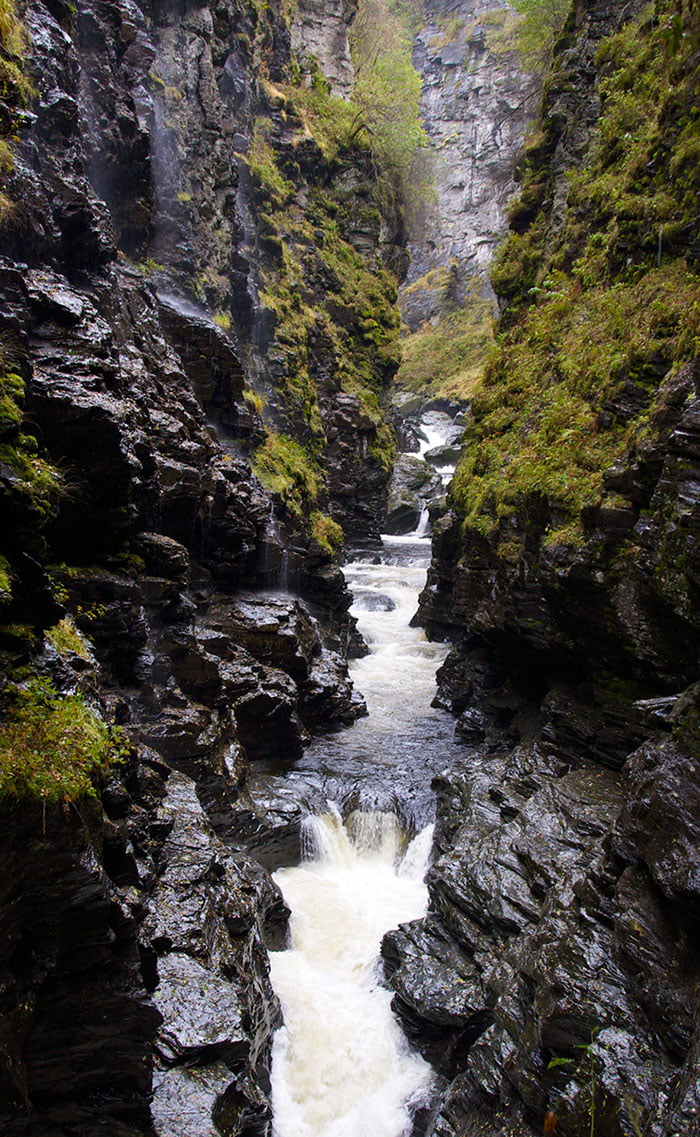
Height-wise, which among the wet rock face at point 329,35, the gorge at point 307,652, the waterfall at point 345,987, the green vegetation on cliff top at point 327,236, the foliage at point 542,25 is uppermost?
the wet rock face at point 329,35

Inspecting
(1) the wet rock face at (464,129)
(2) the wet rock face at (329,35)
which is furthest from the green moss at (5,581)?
(1) the wet rock face at (464,129)

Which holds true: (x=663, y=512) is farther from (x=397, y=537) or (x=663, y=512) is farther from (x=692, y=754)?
(x=397, y=537)

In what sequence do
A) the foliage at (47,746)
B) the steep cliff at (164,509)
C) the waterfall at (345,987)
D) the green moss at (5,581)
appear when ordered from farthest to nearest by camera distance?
the waterfall at (345,987), the steep cliff at (164,509), the green moss at (5,581), the foliage at (47,746)

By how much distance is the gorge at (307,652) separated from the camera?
480 cm

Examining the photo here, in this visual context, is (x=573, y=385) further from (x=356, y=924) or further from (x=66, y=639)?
(x=356, y=924)

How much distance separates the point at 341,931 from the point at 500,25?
271 feet

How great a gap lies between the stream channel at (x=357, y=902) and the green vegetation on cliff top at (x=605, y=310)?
20.5 feet

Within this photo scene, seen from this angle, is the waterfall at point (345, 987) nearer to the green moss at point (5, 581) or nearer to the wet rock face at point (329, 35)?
the green moss at point (5, 581)

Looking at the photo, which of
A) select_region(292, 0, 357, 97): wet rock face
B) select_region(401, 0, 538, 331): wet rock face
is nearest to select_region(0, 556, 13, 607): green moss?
select_region(292, 0, 357, 97): wet rock face

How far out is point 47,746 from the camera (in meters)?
4.43

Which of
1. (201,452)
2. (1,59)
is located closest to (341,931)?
(201,452)

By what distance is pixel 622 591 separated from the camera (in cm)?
937

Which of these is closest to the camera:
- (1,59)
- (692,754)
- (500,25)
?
(692,754)

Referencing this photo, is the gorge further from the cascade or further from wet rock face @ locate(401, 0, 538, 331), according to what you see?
wet rock face @ locate(401, 0, 538, 331)
